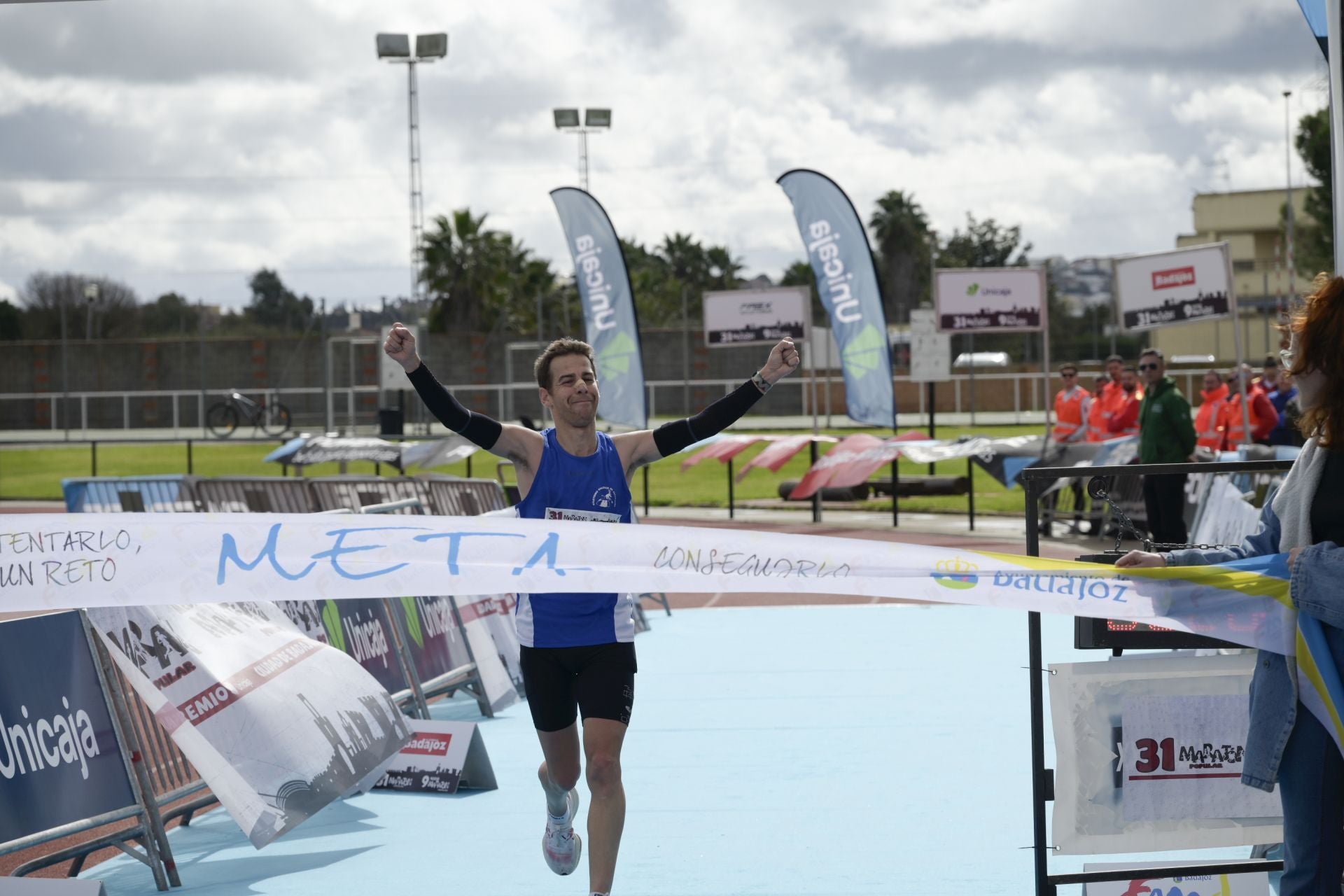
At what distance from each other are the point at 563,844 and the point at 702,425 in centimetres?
152

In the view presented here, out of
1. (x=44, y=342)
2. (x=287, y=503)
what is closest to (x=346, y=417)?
(x=44, y=342)

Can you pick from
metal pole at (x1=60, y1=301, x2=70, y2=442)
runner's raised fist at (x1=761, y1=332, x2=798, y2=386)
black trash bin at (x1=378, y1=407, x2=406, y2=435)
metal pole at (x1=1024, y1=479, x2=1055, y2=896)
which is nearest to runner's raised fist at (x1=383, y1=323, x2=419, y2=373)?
runner's raised fist at (x1=761, y1=332, x2=798, y2=386)

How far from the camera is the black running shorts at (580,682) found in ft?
14.2

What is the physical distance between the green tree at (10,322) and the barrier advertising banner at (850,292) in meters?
65.1

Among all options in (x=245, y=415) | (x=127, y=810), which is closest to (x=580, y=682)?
(x=127, y=810)

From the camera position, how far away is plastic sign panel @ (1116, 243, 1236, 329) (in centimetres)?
1598

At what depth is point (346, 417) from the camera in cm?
4191

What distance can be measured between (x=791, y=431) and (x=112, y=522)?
104 feet

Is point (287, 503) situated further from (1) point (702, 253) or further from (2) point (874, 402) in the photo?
(1) point (702, 253)

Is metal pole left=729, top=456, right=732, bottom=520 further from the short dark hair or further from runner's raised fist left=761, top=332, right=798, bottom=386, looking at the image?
the short dark hair

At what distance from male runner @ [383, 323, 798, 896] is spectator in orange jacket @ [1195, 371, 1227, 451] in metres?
14.5

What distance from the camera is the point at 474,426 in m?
4.61

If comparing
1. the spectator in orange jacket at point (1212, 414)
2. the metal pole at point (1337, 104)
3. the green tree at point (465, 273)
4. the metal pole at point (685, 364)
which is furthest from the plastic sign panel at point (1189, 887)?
the green tree at point (465, 273)

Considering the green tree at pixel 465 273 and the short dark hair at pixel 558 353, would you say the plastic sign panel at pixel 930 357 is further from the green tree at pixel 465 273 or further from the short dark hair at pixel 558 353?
the green tree at pixel 465 273
